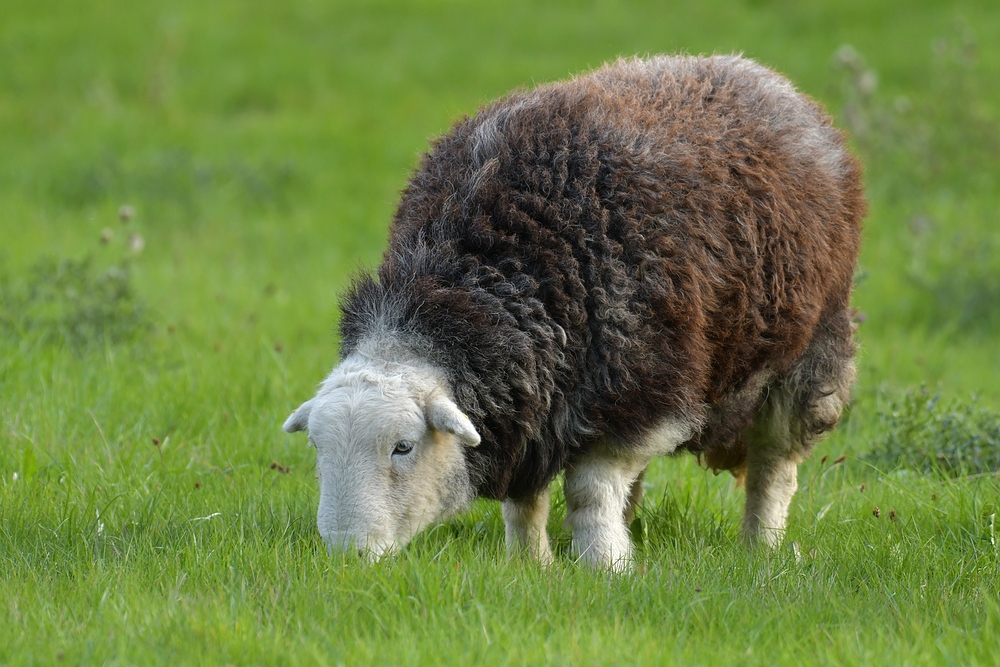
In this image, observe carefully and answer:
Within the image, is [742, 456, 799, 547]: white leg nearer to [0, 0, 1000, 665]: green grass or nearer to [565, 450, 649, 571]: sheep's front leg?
[0, 0, 1000, 665]: green grass

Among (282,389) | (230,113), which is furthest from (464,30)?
(282,389)

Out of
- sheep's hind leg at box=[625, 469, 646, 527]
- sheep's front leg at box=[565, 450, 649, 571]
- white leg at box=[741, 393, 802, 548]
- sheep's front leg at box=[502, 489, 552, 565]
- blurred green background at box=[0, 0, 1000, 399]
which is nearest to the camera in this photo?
sheep's front leg at box=[565, 450, 649, 571]

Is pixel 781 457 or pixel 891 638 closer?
pixel 891 638

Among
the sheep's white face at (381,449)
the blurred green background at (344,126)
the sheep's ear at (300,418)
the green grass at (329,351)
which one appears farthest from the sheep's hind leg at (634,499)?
the blurred green background at (344,126)

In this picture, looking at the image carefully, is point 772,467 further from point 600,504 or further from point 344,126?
point 344,126

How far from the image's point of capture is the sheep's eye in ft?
14.4

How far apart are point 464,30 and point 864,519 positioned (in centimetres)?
1378

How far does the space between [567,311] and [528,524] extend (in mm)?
1021

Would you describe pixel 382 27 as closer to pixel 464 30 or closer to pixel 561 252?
pixel 464 30

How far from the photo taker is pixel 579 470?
15.5 feet

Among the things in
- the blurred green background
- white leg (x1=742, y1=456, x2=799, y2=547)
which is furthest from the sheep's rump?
the blurred green background

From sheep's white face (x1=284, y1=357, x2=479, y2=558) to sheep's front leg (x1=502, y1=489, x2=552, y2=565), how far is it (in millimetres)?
597

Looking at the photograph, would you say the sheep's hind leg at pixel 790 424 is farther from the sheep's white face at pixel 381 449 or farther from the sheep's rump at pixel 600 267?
the sheep's white face at pixel 381 449

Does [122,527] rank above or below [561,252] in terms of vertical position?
below
